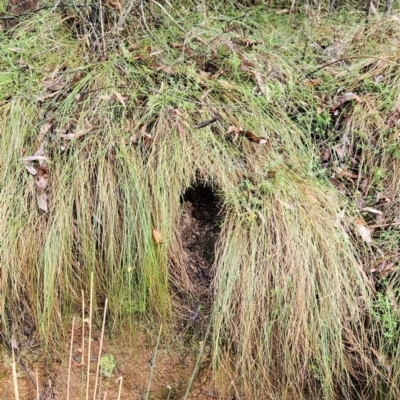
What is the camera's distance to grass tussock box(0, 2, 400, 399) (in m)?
2.01

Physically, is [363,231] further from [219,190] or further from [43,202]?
[43,202]

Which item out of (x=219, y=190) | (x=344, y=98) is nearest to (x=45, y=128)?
(x=219, y=190)

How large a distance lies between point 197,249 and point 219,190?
32 centimetres

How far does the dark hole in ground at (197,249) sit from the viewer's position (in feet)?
7.19

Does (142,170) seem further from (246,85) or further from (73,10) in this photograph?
(73,10)

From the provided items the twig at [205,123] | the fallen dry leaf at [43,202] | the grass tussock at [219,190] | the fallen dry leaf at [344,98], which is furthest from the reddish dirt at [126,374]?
the fallen dry leaf at [344,98]

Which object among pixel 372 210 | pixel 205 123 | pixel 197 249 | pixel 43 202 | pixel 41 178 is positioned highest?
pixel 205 123

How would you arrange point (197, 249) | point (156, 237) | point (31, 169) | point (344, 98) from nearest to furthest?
point (156, 237), point (31, 169), point (197, 249), point (344, 98)

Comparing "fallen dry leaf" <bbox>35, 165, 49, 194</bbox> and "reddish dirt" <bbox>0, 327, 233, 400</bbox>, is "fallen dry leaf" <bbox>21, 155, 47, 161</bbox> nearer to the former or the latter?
"fallen dry leaf" <bbox>35, 165, 49, 194</bbox>

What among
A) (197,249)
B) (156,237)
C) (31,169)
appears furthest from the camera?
(197,249)

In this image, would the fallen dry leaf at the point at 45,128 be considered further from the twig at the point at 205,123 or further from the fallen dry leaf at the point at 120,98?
the twig at the point at 205,123

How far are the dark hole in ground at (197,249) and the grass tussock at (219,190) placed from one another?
0.02 meters

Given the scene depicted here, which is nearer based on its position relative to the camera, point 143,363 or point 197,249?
point 143,363

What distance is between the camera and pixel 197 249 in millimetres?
2301
